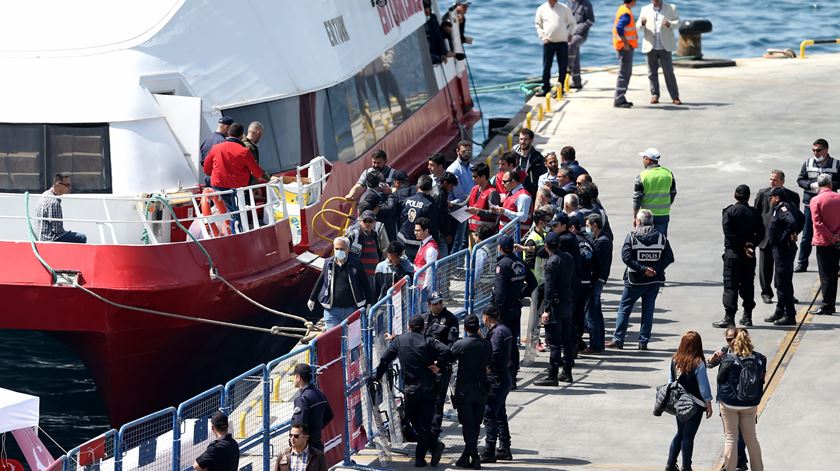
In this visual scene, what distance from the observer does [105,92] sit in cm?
1544

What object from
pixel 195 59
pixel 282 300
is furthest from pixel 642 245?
pixel 195 59

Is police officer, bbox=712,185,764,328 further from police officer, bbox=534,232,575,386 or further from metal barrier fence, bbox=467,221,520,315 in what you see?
metal barrier fence, bbox=467,221,520,315

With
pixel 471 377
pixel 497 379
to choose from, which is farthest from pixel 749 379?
pixel 471 377

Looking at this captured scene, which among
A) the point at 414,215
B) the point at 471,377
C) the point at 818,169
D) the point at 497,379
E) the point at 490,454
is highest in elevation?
the point at 818,169

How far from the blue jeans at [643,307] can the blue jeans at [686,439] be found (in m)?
3.16

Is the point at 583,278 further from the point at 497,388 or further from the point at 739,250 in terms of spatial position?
the point at 497,388

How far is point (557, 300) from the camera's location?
14.4 meters

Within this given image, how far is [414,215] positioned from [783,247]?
410 cm

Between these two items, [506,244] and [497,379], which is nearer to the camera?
[497,379]

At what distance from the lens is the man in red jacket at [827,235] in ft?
52.8

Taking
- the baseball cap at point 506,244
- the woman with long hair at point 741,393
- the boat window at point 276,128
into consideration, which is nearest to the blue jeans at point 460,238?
the boat window at point 276,128

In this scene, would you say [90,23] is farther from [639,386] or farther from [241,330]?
[639,386]

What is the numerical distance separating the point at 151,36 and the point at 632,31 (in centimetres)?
1243

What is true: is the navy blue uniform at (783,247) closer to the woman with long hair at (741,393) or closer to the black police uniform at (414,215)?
the black police uniform at (414,215)
